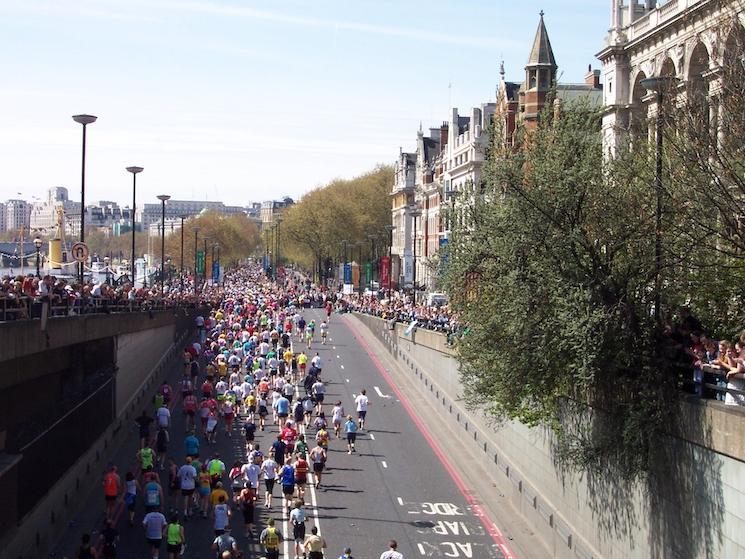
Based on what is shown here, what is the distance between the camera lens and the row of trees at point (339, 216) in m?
156

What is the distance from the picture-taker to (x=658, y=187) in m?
19.5

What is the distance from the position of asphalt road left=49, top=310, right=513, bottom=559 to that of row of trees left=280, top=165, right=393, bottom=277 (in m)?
114

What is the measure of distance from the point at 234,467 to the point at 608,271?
1115cm

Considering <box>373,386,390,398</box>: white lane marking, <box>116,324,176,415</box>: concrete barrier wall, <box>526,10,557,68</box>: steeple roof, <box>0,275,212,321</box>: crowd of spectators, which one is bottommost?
<box>373,386,390,398</box>: white lane marking

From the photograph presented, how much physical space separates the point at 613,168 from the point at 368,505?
10.6 metres

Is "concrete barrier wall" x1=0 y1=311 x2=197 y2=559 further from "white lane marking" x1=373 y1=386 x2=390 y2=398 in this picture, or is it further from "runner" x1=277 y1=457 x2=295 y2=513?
"white lane marking" x1=373 y1=386 x2=390 y2=398

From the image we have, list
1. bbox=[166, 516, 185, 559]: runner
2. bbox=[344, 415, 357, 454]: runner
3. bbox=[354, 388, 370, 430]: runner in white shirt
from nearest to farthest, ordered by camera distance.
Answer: bbox=[166, 516, 185, 559]: runner < bbox=[344, 415, 357, 454]: runner < bbox=[354, 388, 370, 430]: runner in white shirt

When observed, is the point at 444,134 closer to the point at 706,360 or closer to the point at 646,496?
the point at 646,496

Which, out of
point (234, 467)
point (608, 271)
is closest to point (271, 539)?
point (234, 467)

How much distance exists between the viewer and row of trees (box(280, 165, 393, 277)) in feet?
513

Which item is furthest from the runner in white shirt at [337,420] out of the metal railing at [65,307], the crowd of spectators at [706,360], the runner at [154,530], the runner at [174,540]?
the crowd of spectators at [706,360]

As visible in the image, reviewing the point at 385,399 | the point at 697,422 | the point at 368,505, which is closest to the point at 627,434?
the point at 697,422

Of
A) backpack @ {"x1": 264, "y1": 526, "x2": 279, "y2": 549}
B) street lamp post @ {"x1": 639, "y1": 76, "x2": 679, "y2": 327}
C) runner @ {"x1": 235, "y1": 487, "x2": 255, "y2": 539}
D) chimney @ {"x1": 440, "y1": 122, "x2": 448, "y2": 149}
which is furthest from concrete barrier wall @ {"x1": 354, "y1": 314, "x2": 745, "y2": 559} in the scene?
chimney @ {"x1": 440, "y1": 122, "x2": 448, "y2": 149}

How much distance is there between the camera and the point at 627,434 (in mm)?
19344
